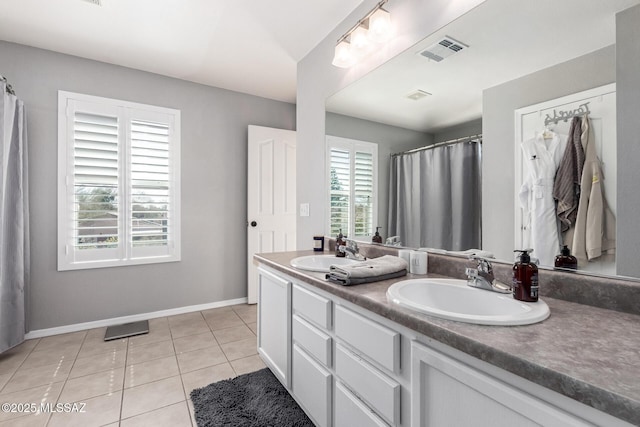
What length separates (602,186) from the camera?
3.09 feet

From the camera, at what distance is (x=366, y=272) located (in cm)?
123

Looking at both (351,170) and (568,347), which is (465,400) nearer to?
(568,347)

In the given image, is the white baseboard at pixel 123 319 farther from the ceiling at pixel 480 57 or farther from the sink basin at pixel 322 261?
the ceiling at pixel 480 57

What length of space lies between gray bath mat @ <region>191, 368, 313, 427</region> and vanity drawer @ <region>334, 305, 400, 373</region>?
2.40 feet

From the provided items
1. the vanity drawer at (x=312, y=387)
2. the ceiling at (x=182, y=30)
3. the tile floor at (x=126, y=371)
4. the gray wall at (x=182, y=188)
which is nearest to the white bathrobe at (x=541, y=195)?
the vanity drawer at (x=312, y=387)

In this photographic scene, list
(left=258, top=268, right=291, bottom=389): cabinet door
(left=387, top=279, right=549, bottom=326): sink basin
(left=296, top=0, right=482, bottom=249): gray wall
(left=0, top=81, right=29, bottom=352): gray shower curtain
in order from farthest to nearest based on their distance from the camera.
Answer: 1. (left=0, top=81, right=29, bottom=352): gray shower curtain
2. (left=258, top=268, right=291, bottom=389): cabinet door
3. (left=296, top=0, right=482, bottom=249): gray wall
4. (left=387, top=279, right=549, bottom=326): sink basin

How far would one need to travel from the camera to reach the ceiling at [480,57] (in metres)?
0.98

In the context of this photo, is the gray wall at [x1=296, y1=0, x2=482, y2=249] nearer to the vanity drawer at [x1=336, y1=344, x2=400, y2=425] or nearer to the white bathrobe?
the white bathrobe

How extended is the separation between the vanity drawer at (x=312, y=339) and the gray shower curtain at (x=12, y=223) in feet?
7.41

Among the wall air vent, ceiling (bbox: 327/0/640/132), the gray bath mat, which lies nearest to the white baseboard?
the gray bath mat

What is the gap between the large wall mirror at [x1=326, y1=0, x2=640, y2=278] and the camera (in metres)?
0.98

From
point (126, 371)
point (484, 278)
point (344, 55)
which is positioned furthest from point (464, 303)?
point (126, 371)

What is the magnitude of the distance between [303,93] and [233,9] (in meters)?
0.82

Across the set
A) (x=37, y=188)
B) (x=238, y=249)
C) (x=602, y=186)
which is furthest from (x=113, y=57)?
(x=602, y=186)
